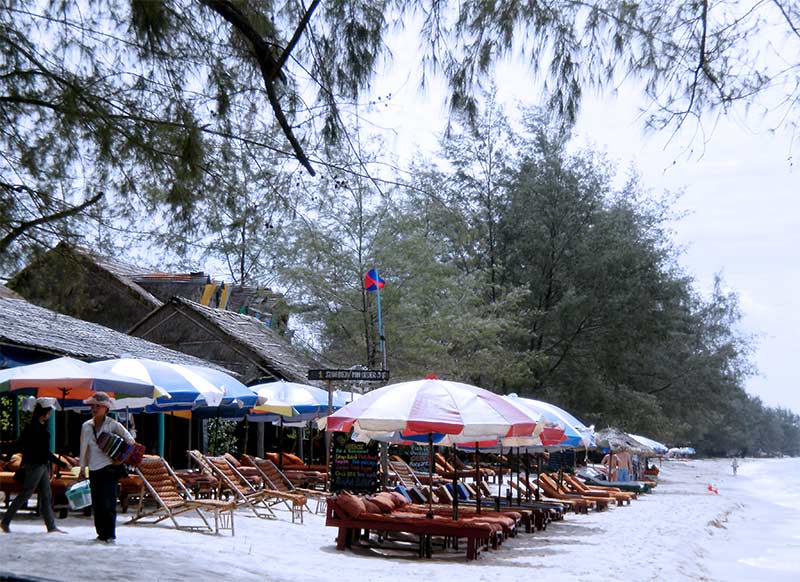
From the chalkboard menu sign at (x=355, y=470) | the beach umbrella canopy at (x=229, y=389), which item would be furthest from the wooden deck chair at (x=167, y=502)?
the beach umbrella canopy at (x=229, y=389)

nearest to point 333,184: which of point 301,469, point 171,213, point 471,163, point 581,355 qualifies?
point 171,213

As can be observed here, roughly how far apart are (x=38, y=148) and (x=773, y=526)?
23810mm

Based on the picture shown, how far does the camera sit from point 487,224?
1492 inches

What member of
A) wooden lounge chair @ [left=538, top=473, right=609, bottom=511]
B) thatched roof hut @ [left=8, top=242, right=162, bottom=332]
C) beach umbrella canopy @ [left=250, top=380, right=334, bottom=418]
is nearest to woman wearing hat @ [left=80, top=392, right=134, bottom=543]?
thatched roof hut @ [left=8, top=242, right=162, bottom=332]

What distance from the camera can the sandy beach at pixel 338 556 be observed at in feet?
27.8

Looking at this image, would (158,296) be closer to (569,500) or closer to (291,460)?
(291,460)

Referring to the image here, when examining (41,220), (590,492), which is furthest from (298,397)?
(41,220)

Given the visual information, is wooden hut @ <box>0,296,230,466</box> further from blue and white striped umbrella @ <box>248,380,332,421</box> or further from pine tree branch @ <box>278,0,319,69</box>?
pine tree branch @ <box>278,0,319,69</box>

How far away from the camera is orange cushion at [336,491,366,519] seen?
11.8 meters

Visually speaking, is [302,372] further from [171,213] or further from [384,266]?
[171,213]

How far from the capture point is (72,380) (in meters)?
12.0

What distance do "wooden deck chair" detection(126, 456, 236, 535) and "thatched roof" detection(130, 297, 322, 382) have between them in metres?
11.4

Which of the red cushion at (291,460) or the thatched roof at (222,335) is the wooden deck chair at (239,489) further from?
the thatched roof at (222,335)

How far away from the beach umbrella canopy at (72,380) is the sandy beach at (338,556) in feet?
5.17
